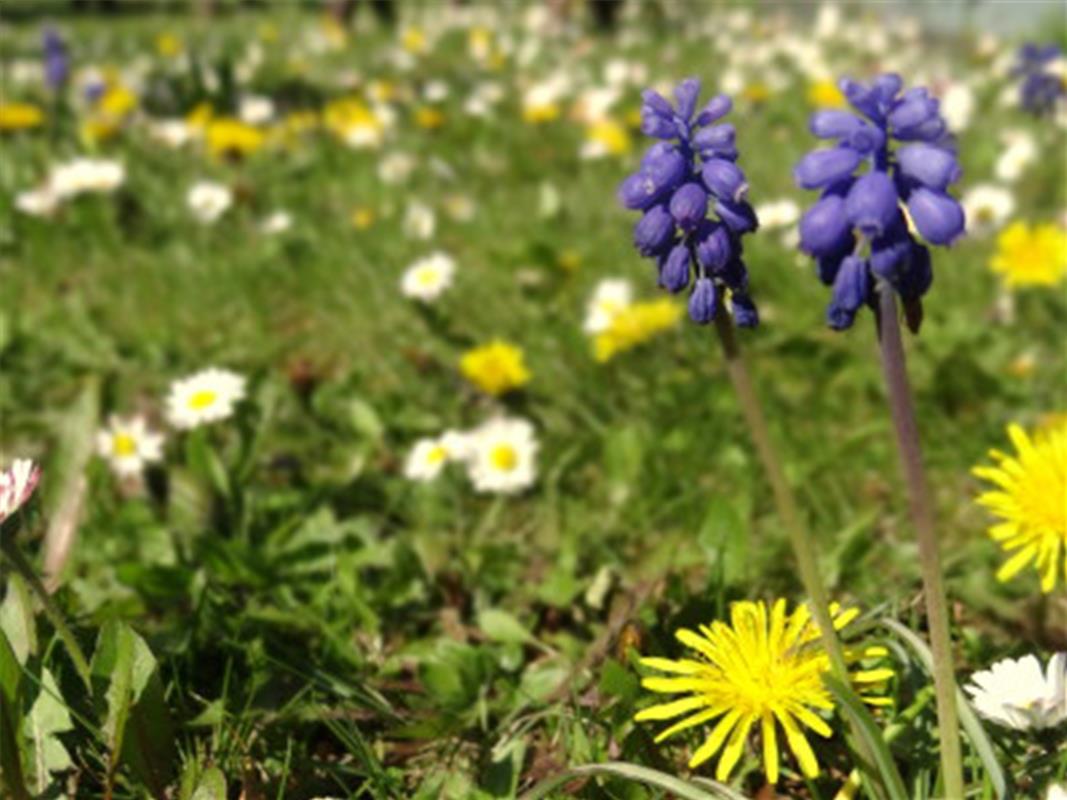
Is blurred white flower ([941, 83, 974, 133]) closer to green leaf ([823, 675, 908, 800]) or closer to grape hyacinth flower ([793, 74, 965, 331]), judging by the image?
grape hyacinth flower ([793, 74, 965, 331])

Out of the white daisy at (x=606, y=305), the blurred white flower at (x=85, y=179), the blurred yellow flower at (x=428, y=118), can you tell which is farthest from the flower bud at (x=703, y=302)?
the blurred yellow flower at (x=428, y=118)

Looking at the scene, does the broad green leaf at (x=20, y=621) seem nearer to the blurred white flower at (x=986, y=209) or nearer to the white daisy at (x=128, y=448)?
the white daisy at (x=128, y=448)

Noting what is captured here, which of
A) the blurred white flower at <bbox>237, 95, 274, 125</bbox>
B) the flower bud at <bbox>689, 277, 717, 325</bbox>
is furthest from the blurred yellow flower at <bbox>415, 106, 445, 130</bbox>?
the flower bud at <bbox>689, 277, 717, 325</bbox>

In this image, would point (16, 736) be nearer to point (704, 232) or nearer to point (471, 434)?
point (704, 232)

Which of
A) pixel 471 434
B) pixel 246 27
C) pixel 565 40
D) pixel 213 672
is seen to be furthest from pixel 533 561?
pixel 246 27

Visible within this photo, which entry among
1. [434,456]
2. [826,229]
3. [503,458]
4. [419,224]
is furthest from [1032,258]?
[826,229]
